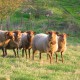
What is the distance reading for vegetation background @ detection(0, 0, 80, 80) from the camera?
1704cm

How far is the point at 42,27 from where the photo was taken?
181 feet

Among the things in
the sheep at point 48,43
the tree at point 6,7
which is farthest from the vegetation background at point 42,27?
the sheep at point 48,43

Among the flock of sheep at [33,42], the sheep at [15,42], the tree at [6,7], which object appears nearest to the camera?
the flock of sheep at [33,42]

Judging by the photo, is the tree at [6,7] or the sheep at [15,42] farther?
the tree at [6,7]

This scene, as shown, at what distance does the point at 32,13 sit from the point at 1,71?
5081cm

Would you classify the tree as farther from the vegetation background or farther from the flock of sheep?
the flock of sheep

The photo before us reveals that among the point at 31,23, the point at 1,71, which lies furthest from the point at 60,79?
the point at 31,23

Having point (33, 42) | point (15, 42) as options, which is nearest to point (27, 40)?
point (33, 42)

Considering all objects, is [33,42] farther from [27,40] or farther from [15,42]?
[15,42]

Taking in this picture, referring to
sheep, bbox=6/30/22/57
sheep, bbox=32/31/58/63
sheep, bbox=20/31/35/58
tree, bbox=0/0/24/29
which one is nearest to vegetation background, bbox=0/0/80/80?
tree, bbox=0/0/24/29

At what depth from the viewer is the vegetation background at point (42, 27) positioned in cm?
1704

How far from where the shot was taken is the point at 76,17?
6812 cm

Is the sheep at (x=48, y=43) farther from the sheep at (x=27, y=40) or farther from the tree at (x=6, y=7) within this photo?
the tree at (x=6, y=7)

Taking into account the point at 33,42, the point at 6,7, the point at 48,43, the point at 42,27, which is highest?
the point at 48,43
